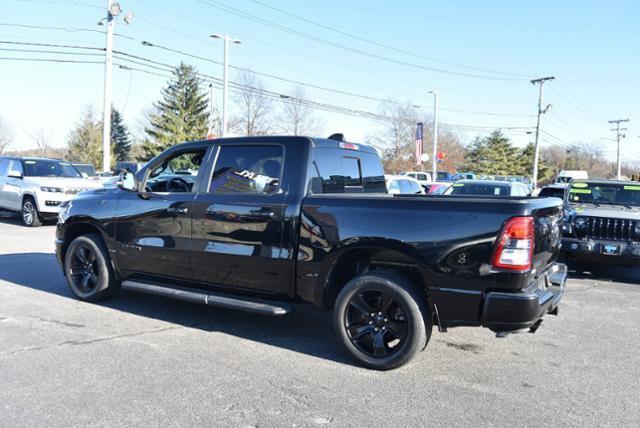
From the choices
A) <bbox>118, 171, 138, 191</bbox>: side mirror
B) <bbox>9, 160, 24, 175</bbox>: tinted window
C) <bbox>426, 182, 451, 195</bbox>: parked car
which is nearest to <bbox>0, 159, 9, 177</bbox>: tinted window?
<bbox>9, 160, 24, 175</bbox>: tinted window

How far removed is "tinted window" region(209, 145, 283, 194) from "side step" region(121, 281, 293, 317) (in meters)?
1.02

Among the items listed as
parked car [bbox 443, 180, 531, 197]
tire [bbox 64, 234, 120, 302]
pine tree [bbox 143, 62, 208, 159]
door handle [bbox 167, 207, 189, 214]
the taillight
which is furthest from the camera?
pine tree [bbox 143, 62, 208, 159]

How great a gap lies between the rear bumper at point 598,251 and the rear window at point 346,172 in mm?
3829

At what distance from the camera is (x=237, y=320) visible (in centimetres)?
550

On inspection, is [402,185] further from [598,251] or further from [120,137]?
[120,137]

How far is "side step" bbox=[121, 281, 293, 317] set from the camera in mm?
Result: 4500

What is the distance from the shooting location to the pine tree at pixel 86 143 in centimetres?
5894

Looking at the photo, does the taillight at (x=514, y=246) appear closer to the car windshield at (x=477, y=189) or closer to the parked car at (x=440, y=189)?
the parked car at (x=440, y=189)

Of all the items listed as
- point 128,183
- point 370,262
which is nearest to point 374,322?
point 370,262

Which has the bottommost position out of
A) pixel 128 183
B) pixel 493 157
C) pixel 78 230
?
pixel 78 230

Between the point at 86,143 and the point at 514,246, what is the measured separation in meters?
65.9

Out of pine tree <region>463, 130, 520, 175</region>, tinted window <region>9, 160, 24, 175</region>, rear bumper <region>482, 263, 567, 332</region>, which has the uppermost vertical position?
pine tree <region>463, 130, 520, 175</region>

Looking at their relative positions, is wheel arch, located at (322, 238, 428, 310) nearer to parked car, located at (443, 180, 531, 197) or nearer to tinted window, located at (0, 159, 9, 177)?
parked car, located at (443, 180, 531, 197)

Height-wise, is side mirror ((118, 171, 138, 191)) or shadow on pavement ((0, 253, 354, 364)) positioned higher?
side mirror ((118, 171, 138, 191))
